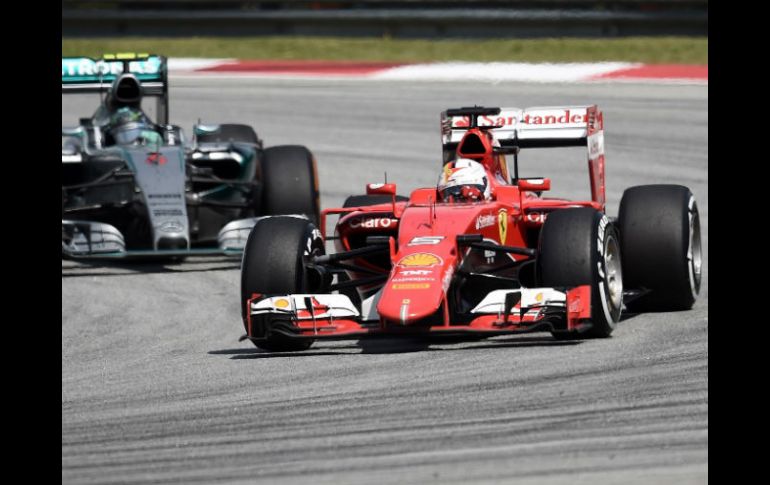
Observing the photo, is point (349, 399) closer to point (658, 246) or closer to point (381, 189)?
point (381, 189)

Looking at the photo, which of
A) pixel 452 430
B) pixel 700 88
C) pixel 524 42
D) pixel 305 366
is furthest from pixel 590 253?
pixel 524 42

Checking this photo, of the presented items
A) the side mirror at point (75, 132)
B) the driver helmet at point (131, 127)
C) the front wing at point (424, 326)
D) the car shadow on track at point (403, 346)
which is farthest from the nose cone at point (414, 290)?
the side mirror at point (75, 132)

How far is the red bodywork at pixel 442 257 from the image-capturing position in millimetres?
9945

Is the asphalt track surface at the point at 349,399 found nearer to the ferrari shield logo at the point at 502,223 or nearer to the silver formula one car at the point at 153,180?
the silver formula one car at the point at 153,180

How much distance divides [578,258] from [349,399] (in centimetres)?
218

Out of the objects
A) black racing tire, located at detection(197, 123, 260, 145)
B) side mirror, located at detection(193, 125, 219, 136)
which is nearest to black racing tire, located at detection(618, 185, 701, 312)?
black racing tire, located at detection(197, 123, 260, 145)

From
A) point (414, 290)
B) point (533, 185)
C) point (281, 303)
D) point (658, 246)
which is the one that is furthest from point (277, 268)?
point (658, 246)

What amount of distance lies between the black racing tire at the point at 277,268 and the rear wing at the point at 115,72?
6481 millimetres

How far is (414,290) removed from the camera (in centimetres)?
991

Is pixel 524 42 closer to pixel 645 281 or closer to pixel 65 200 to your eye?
pixel 65 200

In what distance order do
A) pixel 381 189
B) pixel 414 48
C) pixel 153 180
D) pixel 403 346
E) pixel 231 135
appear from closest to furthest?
pixel 403 346, pixel 381 189, pixel 153 180, pixel 231 135, pixel 414 48

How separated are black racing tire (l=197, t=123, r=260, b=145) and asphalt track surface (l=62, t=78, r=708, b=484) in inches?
93.3

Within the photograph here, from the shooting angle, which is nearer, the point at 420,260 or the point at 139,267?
the point at 420,260

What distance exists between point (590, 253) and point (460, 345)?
98cm
